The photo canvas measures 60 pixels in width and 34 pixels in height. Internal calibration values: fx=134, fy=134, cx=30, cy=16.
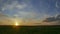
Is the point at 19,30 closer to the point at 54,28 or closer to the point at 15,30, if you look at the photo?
the point at 15,30

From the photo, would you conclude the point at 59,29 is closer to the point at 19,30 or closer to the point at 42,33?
the point at 42,33

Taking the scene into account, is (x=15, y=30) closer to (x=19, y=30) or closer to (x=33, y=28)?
(x=19, y=30)

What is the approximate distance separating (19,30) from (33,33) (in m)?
1.44

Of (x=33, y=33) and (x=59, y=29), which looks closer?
(x=33, y=33)

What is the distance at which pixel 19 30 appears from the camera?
13.1 meters

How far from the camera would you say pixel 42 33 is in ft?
42.0

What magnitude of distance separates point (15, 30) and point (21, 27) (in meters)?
0.99

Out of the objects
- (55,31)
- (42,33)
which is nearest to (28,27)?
(42,33)

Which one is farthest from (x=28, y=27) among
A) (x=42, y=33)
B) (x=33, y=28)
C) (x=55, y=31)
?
(x=55, y=31)

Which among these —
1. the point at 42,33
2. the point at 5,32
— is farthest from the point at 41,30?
the point at 5,32

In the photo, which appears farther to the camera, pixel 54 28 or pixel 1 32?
pixel 54 28

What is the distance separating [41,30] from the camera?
13.5 m

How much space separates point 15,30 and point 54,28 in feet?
13.7

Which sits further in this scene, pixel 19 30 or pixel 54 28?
pixel 54 28
